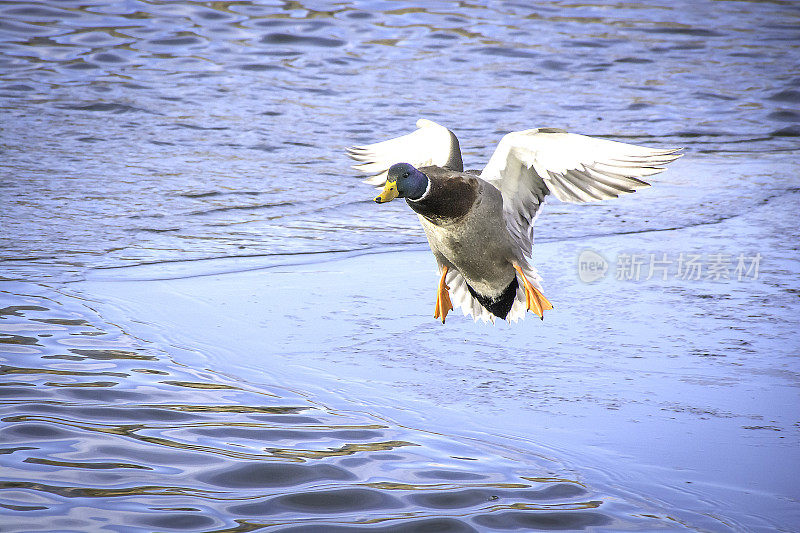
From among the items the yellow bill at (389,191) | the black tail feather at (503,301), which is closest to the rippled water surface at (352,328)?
the black tail feather at (503,301)

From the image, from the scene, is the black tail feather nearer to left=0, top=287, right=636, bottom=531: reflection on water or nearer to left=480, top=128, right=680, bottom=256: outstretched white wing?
left=480, top=128, right=680, bottom=256: outstretched white wing

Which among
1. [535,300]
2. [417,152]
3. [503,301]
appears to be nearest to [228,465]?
[535,300]

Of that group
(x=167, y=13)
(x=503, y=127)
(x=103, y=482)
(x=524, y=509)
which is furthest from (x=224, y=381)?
(x=167, y=13)

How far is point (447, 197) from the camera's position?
4.15 meters

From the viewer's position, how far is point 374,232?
589 cm

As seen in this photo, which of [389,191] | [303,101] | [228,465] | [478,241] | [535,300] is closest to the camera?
[228,465]

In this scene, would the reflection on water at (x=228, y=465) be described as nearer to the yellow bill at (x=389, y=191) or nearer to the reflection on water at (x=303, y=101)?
the yellow bill at (x=389, y=191)

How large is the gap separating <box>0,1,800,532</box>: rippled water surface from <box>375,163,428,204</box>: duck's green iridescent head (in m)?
0.63

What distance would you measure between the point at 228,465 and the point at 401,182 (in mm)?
1321

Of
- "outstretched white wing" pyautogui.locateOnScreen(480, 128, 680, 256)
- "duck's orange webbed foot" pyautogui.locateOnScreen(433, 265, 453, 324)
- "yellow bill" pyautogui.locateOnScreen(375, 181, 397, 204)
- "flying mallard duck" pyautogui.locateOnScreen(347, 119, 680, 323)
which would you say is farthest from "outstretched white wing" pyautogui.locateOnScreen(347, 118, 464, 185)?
"yellow bill" pyautogui.locateOnScreen(375, 181, 397, 204)

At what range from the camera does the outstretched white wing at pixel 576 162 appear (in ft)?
14.1

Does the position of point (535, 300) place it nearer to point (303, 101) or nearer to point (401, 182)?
point (401, 182)

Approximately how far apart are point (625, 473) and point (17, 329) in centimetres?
244

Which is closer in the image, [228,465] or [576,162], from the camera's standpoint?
[228,465]
